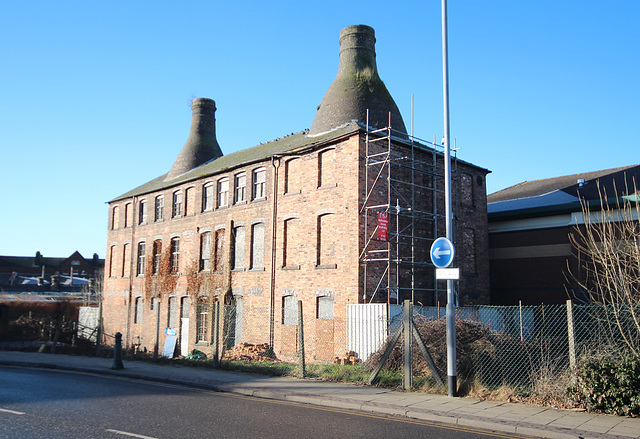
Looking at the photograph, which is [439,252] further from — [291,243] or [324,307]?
[291,243]

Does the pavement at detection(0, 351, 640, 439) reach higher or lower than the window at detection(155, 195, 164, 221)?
lower

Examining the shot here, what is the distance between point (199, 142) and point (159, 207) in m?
5.53

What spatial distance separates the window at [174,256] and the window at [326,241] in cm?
1109

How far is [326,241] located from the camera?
67.9 feet

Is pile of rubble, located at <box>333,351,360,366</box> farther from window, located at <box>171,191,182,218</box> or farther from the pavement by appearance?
window, located at <box>171,191,182,218</box>

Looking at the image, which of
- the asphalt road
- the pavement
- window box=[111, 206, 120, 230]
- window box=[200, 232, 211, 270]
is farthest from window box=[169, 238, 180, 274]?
the asphalt road

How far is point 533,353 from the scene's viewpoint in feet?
40.9

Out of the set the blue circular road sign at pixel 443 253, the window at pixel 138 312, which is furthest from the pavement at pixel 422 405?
the window at pixel 138 312

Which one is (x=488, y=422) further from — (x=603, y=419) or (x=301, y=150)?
(x=301, y=150)

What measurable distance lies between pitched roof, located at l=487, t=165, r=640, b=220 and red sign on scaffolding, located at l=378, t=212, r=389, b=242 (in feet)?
28.1

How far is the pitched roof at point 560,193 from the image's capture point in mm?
23125

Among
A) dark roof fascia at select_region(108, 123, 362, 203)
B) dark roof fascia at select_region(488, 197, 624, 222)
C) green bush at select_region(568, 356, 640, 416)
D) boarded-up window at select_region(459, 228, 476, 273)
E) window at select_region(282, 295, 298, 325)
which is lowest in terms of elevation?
green bush at select_region(568, 356, 640, 416)

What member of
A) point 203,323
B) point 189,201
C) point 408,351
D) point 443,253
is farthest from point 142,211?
point 443,253

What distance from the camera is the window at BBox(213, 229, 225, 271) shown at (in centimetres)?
2573
